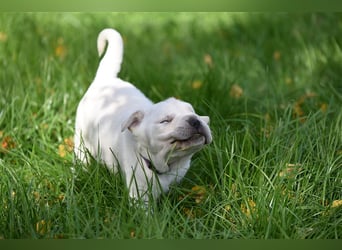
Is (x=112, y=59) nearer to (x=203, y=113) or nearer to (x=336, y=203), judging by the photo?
(x=203, y=113)

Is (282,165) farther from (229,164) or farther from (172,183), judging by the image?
(172,183)

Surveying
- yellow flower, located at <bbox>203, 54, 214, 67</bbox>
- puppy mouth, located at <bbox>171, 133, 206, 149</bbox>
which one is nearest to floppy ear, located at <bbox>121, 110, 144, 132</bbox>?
puppy mouth, located at <bbox>171, 133, 206, 149</bbox>

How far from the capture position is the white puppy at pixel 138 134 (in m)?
3.51

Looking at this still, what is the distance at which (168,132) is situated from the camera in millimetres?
3492

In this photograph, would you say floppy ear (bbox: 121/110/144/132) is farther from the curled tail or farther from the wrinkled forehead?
the curled tail

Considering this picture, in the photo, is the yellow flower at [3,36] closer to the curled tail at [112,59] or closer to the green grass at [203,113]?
the green grass at [203,113]

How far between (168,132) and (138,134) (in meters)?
0.22

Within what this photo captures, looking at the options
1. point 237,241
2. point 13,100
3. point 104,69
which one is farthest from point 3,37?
point 237,241

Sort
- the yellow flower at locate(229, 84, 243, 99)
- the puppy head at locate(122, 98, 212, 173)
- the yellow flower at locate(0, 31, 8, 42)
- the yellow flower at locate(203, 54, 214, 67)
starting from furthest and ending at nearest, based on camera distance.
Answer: the yellow flower at locate(203, 54, 214, 67), the yellow flower at locate(0, 31, 8, 42), the yellow flower at locate(229, 84, 243, 99), the puppy head at locate(122, 98, 212, 173)

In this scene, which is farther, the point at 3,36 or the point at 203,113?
the point at 3,36

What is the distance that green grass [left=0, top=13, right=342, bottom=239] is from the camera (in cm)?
351

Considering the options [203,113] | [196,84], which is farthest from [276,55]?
[203,113]

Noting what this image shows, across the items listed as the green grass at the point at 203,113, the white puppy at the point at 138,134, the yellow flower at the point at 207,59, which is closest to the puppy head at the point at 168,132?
the white puppy at the point at 138,134

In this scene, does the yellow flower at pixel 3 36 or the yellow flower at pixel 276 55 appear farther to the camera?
the yellow flower at pixel 276 55
